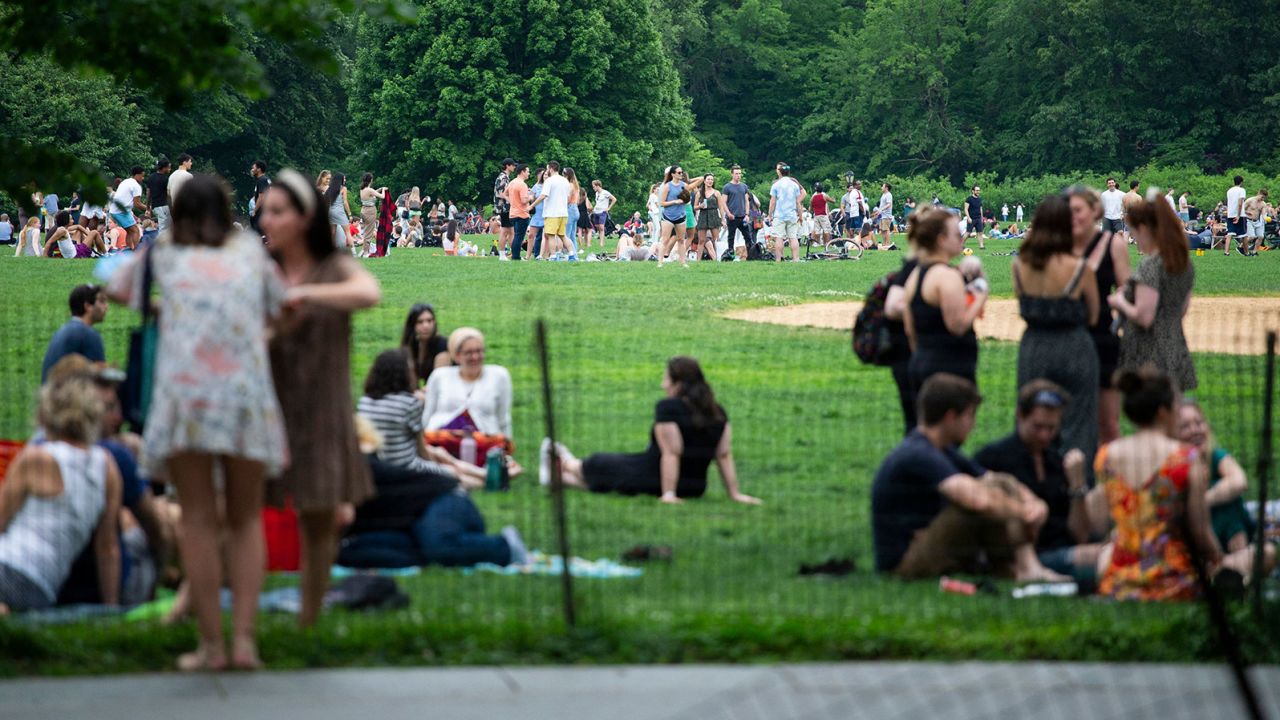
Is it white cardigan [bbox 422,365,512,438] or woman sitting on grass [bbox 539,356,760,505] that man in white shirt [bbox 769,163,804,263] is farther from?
woman sitting on grass [bbox 539,356,760,505]

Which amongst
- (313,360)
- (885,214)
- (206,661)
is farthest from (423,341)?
(885,214)

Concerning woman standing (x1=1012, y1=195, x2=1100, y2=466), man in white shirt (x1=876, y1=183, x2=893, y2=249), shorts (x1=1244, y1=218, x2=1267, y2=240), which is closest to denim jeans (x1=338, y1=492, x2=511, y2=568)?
woman standing (x1=1012, y1=195, x2=1100, y2=466)

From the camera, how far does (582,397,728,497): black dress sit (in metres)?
10.2

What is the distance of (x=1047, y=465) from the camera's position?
8.47 metres

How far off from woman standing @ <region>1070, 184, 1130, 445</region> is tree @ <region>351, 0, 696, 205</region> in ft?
173

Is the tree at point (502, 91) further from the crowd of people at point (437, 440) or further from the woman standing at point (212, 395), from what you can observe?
the woman standing at point (212, 395)

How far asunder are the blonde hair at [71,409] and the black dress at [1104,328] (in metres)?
5.27

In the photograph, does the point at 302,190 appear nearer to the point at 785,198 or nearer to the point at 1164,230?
the point at 1164,230

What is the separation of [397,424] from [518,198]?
20.3 m

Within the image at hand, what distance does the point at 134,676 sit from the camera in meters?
6.04

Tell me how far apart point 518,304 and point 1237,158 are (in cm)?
6692

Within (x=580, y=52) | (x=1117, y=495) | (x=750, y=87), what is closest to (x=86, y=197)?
(x=1117, y=495)

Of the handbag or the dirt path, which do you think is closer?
the handbag

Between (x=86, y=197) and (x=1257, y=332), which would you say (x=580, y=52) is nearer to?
(x=1257, y=332)
